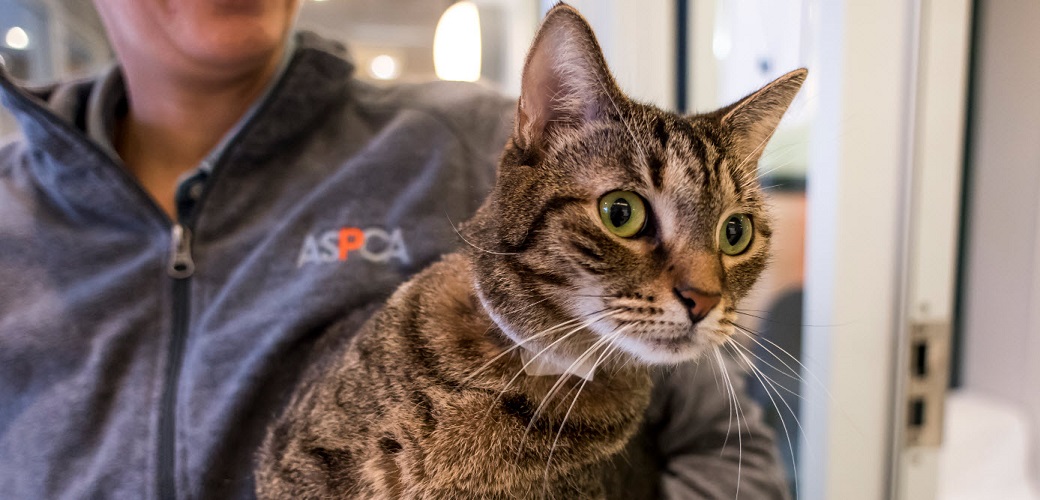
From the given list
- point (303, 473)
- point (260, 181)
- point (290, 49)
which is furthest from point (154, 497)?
point (290, 49)

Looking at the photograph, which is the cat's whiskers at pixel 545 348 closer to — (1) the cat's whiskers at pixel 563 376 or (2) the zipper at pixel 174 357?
(1) the cat's whiskers at pixel 563 376

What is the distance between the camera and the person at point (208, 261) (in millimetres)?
733

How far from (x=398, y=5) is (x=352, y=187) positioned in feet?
3.21

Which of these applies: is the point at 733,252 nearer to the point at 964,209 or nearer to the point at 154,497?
the point at 964,209

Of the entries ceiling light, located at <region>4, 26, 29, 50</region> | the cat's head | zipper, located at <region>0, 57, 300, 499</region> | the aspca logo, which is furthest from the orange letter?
ceiling light, located at <region>4, 26, 29, 50</region>

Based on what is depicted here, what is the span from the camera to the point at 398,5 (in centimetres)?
160

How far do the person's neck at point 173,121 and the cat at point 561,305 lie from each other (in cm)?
53

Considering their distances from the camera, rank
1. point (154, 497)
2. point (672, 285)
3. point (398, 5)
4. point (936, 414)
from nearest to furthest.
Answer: point (672, 285)
point (154, 497)
point (936, 414)
point (398, 5)

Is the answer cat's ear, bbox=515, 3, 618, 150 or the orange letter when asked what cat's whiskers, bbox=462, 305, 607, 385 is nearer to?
cat's ear, bbox=515, 3, 618, 150

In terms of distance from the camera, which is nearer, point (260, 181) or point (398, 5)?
point (260, 181)

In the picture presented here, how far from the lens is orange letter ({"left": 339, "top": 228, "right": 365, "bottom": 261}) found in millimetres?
811

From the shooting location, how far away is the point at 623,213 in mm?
496

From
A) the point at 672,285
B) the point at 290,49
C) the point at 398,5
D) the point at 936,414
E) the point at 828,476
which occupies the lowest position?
the point at 828,476

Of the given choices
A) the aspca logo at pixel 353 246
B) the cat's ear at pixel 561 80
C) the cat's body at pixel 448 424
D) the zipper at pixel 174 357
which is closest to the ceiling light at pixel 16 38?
the zipper at pixel 174 357
